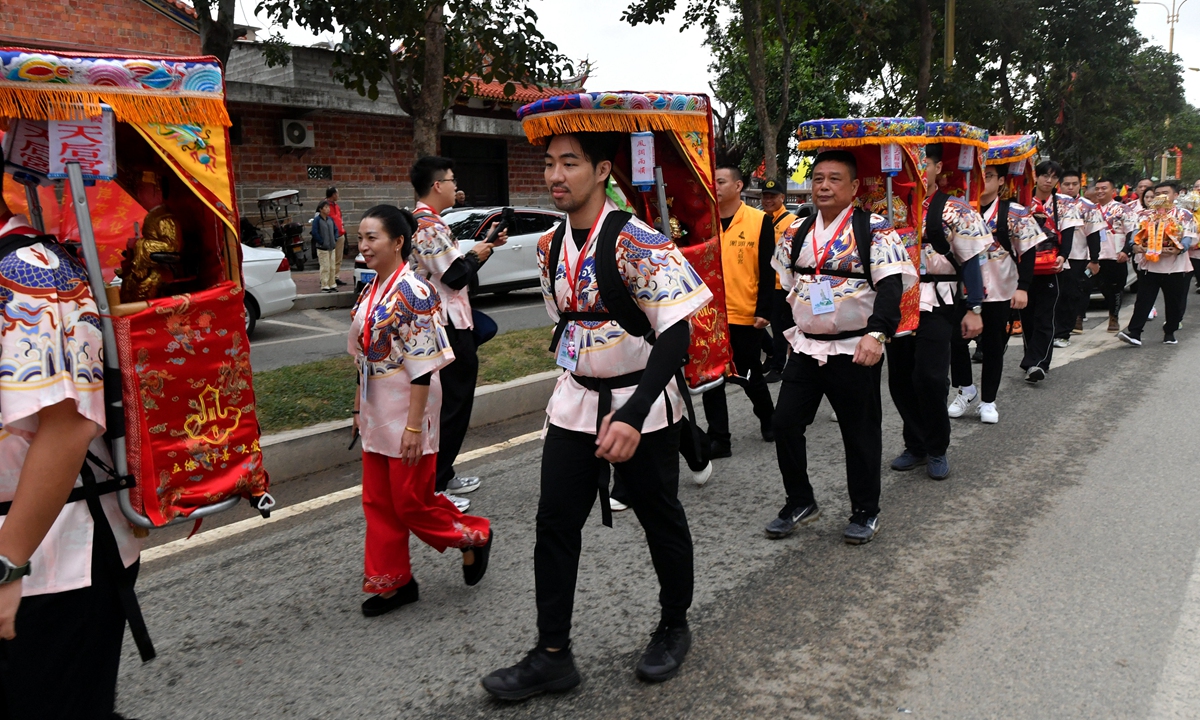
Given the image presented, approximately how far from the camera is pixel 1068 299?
32.3 feet

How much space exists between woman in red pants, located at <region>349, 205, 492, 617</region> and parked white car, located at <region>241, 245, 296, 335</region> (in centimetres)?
783

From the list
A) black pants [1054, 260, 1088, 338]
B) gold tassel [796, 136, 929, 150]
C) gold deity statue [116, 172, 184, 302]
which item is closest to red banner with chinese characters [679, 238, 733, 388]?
gold tassel [796, 136, 929, 150]

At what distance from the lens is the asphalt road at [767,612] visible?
292cm

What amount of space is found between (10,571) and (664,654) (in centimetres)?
195

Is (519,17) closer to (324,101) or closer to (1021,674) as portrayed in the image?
(1021,674)

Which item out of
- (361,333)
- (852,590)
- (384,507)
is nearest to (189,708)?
(384,507)

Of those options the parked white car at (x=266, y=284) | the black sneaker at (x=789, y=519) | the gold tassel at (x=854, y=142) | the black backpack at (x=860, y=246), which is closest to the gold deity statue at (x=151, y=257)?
the black backpack at (x=860, y=246)

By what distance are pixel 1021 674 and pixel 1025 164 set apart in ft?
17.0

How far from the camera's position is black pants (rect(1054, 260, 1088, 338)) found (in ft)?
32.1

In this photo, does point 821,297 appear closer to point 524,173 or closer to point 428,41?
point 428,41

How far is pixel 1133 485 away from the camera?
498 centimetres

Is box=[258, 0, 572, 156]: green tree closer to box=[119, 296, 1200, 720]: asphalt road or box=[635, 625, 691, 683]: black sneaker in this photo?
box=[119, 296, 1200, 720]: asphalt road

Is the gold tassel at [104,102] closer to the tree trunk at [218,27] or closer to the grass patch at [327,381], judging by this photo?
the grass patch at [327,381]

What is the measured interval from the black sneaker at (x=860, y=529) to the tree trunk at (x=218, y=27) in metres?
6.70
